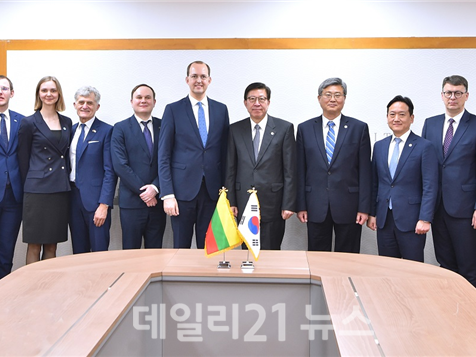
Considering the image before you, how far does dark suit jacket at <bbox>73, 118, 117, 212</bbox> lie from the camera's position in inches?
151

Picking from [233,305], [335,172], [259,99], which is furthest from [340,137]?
[233,305]

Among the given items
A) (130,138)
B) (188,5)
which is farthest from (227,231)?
(188,5)

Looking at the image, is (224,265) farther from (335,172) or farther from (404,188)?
(404,188)

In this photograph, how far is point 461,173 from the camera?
3582 millimetres

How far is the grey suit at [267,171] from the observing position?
11.7ft

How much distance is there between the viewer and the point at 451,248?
12.4 ft

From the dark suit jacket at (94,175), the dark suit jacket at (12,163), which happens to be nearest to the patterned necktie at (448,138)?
the dark suit jacket at (94,175)

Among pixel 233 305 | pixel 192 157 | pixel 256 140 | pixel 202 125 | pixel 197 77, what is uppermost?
pixel 197 77

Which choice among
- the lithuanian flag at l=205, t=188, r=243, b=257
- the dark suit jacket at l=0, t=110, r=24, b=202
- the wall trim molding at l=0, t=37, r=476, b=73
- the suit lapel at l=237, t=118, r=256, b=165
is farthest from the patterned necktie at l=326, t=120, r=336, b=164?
the dark suit jacket at l=0, t=110, r=24, b=202

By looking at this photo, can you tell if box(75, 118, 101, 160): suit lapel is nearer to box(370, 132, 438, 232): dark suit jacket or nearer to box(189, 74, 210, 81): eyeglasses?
box(189, 74, 210, 81): eyeglasses

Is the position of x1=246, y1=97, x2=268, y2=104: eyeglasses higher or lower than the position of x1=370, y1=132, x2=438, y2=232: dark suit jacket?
higher

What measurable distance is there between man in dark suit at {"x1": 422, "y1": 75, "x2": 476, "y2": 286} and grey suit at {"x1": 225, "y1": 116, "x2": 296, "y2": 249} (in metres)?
1.13

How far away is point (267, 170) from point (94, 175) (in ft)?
4.54

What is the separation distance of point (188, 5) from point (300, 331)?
11.1 ft
